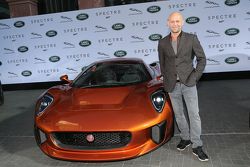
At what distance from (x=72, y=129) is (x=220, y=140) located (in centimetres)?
219

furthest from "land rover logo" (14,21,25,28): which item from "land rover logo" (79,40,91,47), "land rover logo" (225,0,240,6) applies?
"land rover logo" (225,0,240,6)

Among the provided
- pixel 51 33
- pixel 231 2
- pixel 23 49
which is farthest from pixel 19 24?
pixel 231 2

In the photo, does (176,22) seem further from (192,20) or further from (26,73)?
(26,73)

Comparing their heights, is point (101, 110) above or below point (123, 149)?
above

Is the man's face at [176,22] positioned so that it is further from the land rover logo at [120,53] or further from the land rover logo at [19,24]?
the land rover logo at [19,24]

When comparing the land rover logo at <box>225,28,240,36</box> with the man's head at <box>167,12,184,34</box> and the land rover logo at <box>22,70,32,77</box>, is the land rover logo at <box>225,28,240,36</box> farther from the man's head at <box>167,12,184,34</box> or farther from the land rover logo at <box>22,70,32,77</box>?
the land rover logo at <box>22,70,32,77</box>

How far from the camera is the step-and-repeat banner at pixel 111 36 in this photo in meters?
8.32

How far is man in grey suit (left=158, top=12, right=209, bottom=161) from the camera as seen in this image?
11.0 ft

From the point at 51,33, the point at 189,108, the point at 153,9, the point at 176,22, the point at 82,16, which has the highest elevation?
the point at 176,22

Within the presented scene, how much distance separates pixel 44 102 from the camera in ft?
13.3

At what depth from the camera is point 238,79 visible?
28.0 feet

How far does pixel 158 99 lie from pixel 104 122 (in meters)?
0.87

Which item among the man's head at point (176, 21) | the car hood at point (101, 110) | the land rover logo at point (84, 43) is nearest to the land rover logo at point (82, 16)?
the land rover logo at point (84, 43)

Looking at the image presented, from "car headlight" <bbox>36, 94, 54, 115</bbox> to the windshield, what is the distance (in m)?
0.56
